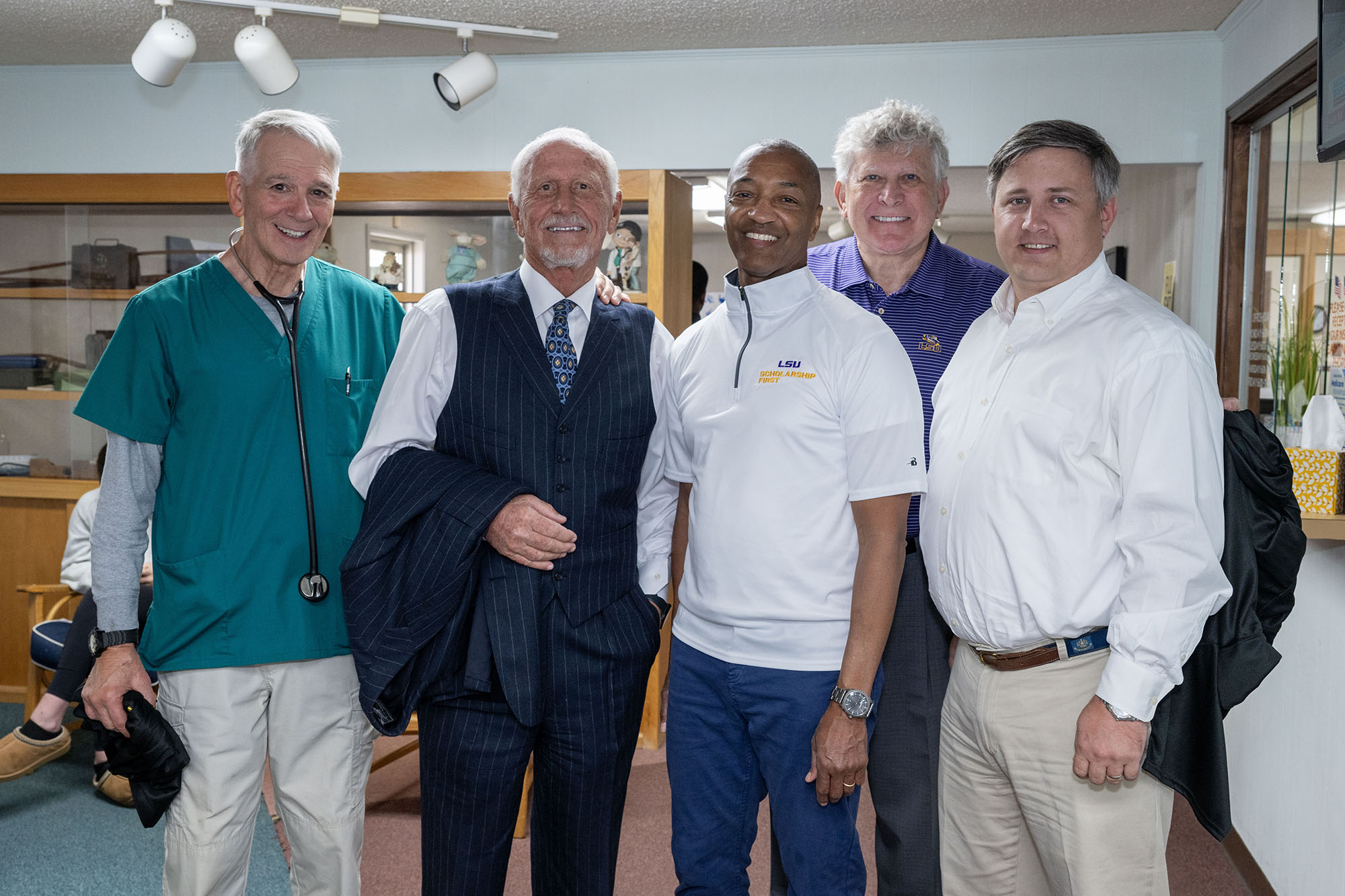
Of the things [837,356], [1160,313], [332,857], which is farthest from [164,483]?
[1160,313]

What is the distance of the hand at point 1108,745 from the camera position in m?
1.55

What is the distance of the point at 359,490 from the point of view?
1874 mm

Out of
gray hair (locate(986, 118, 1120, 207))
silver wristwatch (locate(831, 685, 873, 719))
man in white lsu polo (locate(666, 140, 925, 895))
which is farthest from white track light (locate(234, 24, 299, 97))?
silver wristwatch (locate(831, 685, 873, 719))

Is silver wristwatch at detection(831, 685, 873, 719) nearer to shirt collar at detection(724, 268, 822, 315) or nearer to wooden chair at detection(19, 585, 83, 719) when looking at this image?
shirt collar at detection(724, 268, 822, 315)

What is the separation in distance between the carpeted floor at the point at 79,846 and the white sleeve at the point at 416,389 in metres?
1.27

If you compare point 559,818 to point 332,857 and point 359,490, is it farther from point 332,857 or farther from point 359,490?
point 359,490

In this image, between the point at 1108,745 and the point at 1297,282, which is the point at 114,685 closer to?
the point at 1108,745

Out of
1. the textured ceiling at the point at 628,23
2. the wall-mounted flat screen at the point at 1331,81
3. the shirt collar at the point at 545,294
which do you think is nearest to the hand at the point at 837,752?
the shirt collar at the point at 545,294

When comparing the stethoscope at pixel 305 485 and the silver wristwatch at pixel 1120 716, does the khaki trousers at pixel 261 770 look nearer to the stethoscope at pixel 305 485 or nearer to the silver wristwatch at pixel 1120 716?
the stethoscope at pixel 305 485

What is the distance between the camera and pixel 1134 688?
5.02 ft

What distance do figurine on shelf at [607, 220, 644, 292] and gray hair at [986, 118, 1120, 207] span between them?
2353mm

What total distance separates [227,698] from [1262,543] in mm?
1842

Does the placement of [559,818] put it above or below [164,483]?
below

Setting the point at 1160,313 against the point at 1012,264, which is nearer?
the point at 1160,313
